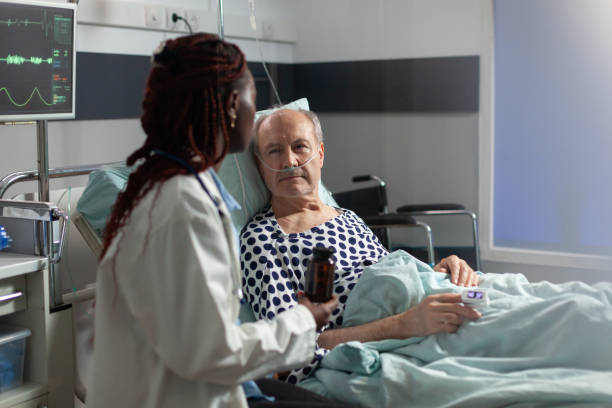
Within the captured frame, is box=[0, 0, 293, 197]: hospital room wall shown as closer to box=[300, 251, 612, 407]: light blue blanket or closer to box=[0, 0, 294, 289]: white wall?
box=[0, 0, 294, 289]: white wall

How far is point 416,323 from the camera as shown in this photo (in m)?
1.73

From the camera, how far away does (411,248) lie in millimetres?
2869

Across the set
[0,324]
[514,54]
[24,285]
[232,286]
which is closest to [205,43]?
[232,286]

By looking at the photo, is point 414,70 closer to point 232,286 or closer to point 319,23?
point 319,23

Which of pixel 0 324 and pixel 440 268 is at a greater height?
pixel 440 268

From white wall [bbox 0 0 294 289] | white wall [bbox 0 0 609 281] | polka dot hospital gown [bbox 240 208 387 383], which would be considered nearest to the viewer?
polka dot hospital gown [bbox 240 208 387 383]

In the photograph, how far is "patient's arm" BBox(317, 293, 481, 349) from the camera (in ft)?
5.54

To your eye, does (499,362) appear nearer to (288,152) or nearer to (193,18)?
(288,152)

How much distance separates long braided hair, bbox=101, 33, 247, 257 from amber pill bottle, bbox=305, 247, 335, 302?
33 centimetres

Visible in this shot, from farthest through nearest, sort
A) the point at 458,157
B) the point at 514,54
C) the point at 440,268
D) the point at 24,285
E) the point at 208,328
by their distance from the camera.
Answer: the point at 458,157
the point at 514,54
the point at 440,268
the point at 24,285
the point at 208,328

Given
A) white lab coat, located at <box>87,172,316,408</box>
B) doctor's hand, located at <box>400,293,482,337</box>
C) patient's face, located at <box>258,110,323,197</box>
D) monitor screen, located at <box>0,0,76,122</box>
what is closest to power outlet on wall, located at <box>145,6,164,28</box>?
monitor screen, located at <box>0,0,76,122</box>

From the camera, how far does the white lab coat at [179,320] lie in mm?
996

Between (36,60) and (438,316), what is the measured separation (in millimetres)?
1392

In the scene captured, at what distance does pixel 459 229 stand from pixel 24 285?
5.74ft
